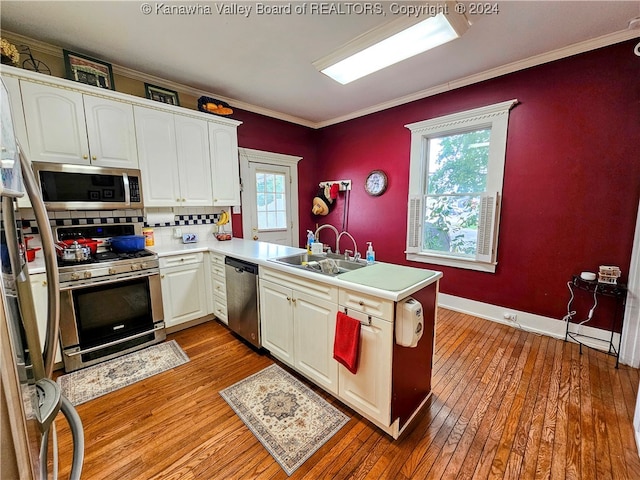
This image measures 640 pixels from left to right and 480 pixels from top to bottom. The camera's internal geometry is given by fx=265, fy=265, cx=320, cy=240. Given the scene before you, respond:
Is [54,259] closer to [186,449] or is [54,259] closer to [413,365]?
[186,449]

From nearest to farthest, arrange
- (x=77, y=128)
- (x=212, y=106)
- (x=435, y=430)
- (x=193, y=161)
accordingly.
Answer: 1. (x=435, y=430)
2. (x=77, y=128)
3. (x=193, y=161)
4. (x=212, y=106)

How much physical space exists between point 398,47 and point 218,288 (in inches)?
109

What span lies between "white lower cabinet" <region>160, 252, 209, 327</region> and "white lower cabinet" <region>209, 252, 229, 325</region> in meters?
0.09

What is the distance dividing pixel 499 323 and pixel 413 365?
6.43 ft

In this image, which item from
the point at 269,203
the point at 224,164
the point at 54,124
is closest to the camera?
the point at 54,124

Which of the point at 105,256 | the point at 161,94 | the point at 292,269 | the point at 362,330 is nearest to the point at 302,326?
the point at 292,269

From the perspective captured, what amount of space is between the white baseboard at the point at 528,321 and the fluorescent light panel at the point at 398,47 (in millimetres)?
2693

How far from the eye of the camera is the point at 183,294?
2721mm

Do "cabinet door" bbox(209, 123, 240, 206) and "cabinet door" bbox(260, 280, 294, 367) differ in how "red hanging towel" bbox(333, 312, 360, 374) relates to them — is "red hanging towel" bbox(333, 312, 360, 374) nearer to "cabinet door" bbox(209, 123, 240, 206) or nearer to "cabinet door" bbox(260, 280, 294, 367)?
"cabinet door" bbox(260, 280, 294, 367)

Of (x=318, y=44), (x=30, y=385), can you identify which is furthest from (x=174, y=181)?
(x=30, y=385)

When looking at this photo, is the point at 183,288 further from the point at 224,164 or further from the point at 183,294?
the point at 224,164

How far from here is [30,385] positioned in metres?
0.63

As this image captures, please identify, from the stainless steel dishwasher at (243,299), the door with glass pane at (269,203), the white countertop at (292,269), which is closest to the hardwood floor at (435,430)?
the stainless steel dishwasher at (243,299)

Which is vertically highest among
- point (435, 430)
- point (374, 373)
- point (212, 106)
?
point (212, 106)
